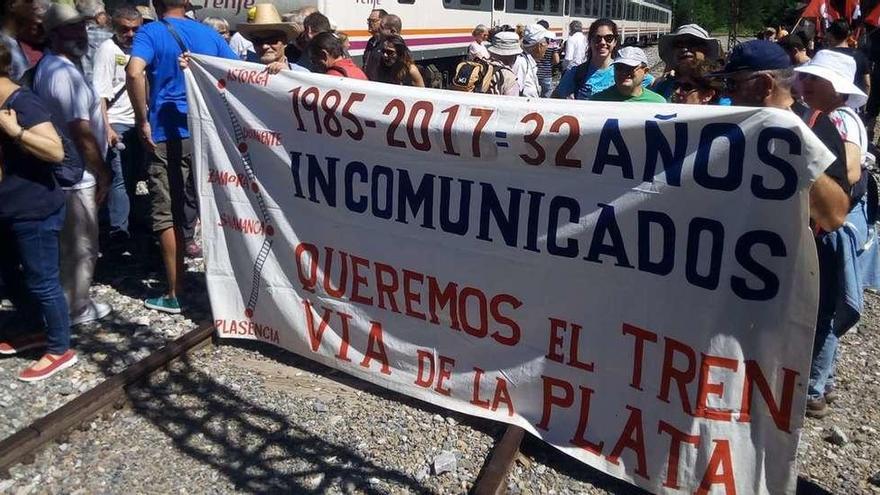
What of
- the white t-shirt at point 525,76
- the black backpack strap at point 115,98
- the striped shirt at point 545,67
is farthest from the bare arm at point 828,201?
the striped shirt at point 545,67

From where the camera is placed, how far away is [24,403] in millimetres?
3816

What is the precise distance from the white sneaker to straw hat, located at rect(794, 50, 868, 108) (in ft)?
14.2

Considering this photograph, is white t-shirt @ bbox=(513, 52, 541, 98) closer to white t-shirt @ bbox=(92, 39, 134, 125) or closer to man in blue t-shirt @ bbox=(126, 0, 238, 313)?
man in blue t-shirt @ bbox=(126, 0, 238, 313)

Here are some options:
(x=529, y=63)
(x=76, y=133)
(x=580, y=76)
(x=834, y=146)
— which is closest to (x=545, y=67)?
(x=529, y=63)

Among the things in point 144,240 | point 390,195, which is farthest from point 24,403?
point 144,240

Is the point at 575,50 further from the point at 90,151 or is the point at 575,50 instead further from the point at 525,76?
the point at 90,151

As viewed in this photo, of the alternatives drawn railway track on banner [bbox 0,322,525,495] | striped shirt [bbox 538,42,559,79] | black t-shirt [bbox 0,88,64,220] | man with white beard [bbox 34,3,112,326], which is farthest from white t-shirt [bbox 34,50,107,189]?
striped shirt [bbox 538,42,559,79]

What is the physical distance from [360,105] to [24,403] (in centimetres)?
232

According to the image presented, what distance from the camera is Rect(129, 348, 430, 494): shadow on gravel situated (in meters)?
3.27

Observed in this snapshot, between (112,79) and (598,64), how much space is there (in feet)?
12.9

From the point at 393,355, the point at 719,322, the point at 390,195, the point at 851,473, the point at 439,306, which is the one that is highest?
the point at 390,195

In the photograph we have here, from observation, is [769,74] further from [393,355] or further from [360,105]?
[393,355]

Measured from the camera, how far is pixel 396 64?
5922mm

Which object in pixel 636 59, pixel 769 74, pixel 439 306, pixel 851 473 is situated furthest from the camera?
pixel 636 59
